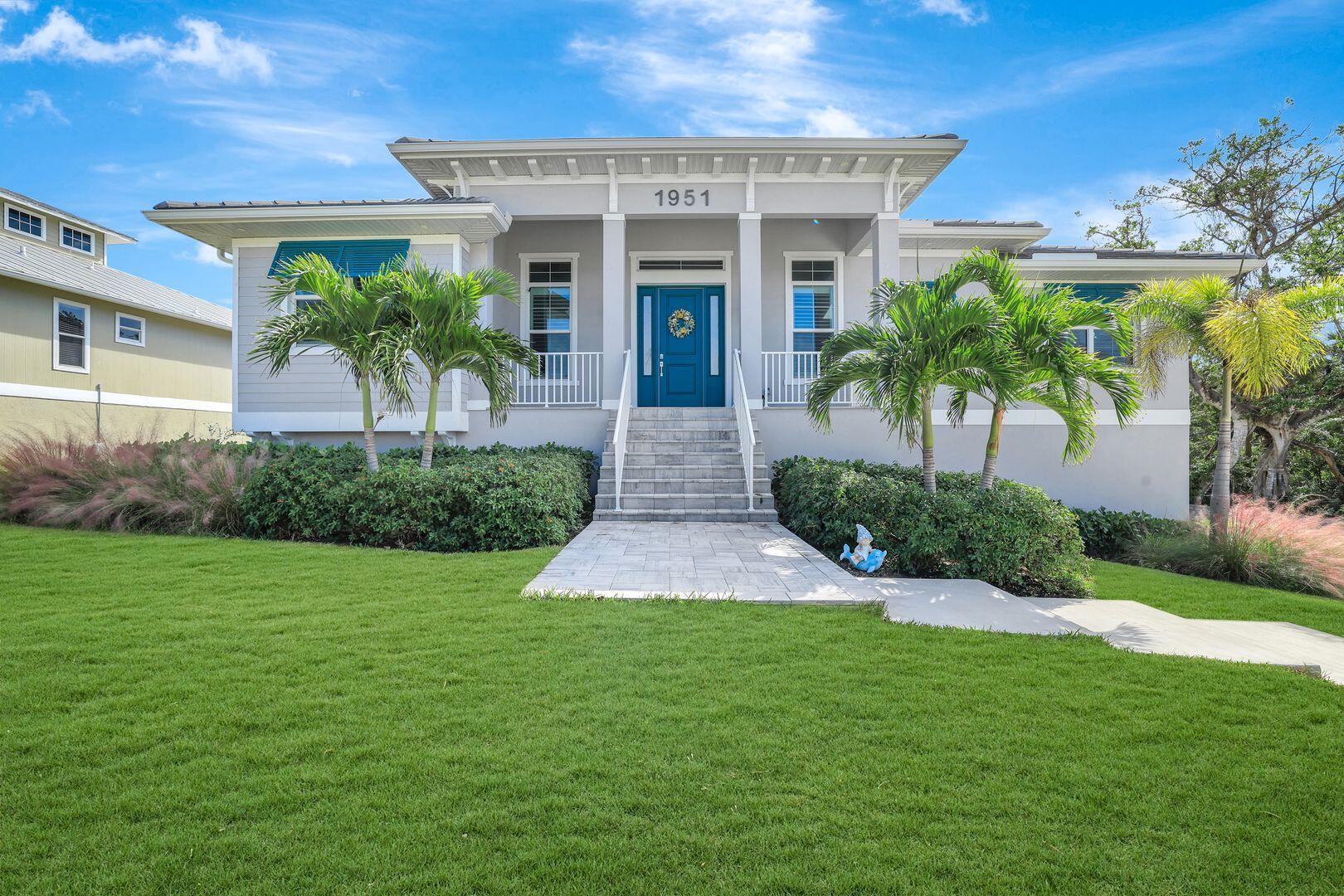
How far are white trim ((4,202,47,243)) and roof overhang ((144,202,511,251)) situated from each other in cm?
1253

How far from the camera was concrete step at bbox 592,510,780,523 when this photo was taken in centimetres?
888

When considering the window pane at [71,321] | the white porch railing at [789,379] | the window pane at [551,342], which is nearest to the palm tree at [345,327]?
the window pane at [551,342]

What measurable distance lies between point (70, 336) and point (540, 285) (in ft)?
38.1

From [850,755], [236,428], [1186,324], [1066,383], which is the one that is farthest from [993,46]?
[236,428]

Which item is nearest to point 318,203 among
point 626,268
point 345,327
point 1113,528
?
point 345,327

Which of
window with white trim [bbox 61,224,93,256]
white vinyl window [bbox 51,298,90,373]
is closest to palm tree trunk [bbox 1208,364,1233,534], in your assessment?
white vinyl window [bbox 51,298,90,373]

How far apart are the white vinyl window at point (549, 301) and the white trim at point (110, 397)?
36.2ft

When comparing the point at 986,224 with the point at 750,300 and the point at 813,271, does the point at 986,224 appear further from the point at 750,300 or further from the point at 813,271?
the point at 750,300

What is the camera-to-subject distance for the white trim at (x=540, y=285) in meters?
12.1

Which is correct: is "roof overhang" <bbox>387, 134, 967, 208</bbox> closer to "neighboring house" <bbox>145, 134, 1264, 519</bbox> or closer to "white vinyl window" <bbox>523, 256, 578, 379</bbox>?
"neighboring house" <bbox>145, 134, 1264, 519</bbox>

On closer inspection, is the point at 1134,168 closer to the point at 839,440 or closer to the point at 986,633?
the point at 839,440

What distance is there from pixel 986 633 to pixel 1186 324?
22.6ft

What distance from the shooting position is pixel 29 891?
1818mm

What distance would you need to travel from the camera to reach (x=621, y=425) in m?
9.46
